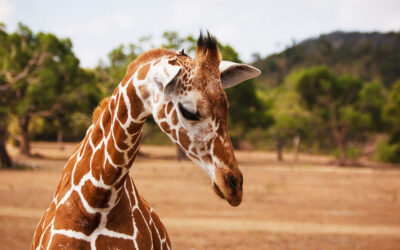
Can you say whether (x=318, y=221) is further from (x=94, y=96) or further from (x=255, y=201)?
(x=94, y=96)

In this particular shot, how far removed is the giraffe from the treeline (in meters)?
16.2

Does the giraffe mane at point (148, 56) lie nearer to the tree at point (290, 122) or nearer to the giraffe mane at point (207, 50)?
the giraffe mane at point (207, 50)

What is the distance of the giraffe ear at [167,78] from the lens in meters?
2.07

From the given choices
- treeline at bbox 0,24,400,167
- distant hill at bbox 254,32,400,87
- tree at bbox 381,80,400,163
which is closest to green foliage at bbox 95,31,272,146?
treeline at bbox 0,24,400,167

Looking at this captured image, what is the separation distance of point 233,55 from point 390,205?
2041 centimetres

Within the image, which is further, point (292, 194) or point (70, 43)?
point (70, 43)

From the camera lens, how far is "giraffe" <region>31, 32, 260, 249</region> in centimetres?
216

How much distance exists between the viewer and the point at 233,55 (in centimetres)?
3148

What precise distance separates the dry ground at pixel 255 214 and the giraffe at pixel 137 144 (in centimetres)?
488

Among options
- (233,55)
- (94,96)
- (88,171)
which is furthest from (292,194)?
(233,55)

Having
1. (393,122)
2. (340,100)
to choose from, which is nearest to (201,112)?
(340,100)

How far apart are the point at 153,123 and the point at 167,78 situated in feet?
95.8

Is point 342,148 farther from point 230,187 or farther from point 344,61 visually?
point 344,61

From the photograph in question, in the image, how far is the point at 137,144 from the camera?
8.00 feet
